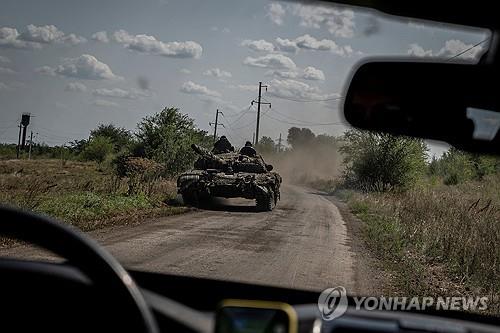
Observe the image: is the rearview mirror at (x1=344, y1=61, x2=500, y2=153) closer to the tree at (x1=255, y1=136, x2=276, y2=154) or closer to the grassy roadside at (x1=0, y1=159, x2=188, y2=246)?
the grassy roadside at (x1=0, y1=159, x2=188, y2=246)

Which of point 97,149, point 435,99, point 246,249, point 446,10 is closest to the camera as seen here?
point 435,99

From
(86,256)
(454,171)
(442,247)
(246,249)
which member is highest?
(454,171)

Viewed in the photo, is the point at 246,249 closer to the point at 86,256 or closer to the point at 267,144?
the point at 86,256

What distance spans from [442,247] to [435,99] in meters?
6.78

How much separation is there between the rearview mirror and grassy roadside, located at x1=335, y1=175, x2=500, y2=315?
12.0 feet

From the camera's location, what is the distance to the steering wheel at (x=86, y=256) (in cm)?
141

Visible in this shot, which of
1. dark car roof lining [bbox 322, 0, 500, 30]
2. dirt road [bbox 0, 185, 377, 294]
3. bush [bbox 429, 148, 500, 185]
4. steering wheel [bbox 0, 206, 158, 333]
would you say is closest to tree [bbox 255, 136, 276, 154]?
bush [bbox 429, 148, 500, 185]

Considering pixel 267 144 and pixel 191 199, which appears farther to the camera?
pixel 267 144

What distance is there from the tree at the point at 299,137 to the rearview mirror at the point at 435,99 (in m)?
22.8

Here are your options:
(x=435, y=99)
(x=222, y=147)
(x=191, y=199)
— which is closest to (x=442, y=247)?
(x=435, y=99)

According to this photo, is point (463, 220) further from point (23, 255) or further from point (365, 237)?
point (23, 255)

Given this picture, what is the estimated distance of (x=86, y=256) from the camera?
4.78 feet

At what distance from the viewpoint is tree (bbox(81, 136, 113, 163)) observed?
114ft

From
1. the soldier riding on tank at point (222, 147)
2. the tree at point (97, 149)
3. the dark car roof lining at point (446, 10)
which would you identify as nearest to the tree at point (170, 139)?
the soldier riding on tank at point (222, 147)
